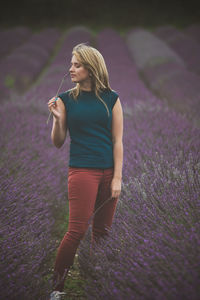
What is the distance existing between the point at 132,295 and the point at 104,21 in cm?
2878

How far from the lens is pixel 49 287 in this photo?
1.66 m

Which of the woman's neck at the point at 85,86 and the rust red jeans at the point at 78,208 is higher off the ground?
the woman's neck at the point at 85,86

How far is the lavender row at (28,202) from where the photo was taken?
157 centimetres

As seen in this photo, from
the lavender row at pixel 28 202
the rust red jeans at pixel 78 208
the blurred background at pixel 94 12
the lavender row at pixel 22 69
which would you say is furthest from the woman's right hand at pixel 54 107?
the blurred background at pixel 94 12

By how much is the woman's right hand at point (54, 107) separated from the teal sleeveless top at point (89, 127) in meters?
0.05

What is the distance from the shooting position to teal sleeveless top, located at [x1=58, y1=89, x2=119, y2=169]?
65.4 inches

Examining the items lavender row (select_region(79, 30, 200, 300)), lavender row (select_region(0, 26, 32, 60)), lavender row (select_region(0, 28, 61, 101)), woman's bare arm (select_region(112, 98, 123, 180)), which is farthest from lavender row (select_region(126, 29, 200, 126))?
lavender row (select_region(0, 26, 32, 60))

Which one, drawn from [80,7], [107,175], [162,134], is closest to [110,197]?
[107,175]

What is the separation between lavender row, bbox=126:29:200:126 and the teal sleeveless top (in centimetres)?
239

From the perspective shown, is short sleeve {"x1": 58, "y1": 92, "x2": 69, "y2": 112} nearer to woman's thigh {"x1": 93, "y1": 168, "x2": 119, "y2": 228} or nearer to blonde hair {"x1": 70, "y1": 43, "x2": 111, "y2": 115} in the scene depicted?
blonde hair {"x1": 70, "y1": 43, "x2": 111, "y2": 115}

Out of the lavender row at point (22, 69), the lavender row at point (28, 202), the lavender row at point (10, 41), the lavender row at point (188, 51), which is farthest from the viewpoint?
the lavender row at point (10, 41)

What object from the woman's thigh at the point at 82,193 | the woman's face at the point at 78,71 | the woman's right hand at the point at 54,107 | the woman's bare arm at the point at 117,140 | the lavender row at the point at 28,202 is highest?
the woman's face at the point at 78,71

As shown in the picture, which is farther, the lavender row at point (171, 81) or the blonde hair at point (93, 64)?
the lavender row at point (171, 81)

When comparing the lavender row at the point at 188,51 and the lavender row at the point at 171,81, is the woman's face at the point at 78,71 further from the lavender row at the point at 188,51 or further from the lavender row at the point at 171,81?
the lavender row at the point at 188,51
